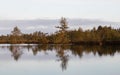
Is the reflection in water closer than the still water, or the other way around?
the still water

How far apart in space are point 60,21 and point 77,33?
660 centimetres

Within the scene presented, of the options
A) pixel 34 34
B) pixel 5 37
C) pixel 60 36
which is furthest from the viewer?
pixel 5 37

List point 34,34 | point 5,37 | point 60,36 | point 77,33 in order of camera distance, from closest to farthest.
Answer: point 60,36
point 77,33
point 34,34
point 5,37

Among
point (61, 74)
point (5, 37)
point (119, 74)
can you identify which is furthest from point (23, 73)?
point (5, 37)

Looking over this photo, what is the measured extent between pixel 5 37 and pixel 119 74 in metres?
109

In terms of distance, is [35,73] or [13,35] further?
[13,35]

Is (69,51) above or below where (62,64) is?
below

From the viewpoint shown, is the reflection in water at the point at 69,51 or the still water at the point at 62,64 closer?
the still water at the point at 62,64

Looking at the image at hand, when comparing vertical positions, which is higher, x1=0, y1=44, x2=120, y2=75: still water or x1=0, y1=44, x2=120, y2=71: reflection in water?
x1=0, y1=44, x2=120, y2=75: still water

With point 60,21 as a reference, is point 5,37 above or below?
below

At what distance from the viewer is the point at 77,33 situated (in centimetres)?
8050

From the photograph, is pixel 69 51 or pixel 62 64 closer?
pixel 62 64

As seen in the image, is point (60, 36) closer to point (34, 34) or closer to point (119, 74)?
point (34, 34)

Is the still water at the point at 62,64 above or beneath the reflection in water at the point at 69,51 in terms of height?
above
